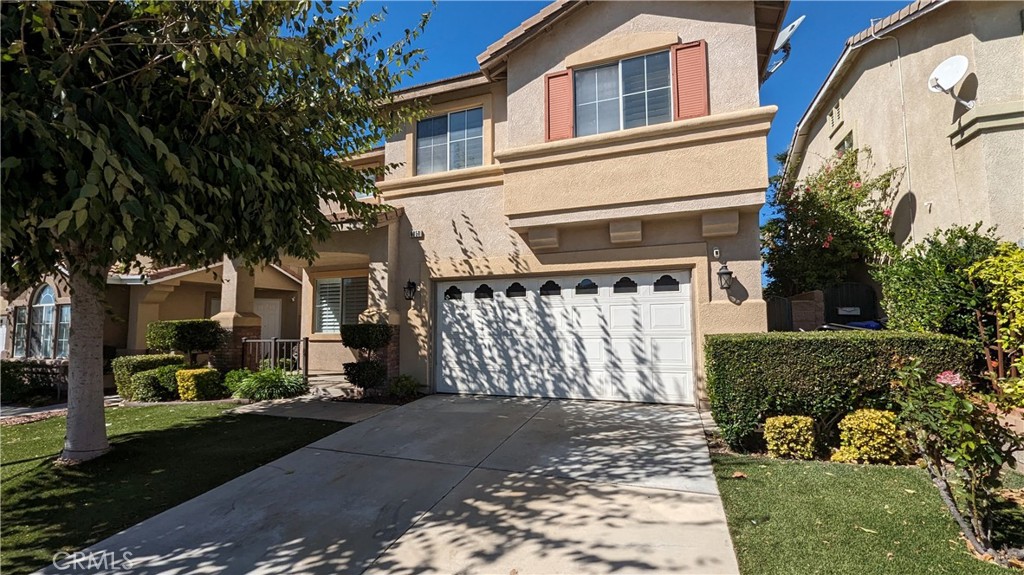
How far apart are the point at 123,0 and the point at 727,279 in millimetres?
9076

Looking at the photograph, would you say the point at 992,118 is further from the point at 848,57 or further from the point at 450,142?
the point at 450,142

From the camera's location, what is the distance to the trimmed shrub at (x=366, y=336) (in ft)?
30.4

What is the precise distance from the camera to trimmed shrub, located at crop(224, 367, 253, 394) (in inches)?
394

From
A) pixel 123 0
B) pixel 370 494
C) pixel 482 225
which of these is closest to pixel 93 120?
pixel 123 0

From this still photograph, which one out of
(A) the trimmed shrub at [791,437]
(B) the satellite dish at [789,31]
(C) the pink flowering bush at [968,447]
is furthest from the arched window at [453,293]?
(B) the satellite dish at [789,31]

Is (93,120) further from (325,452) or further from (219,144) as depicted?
(325,452)

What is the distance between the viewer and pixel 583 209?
27.4 feet

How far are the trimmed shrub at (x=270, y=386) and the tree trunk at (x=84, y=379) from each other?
3.37m

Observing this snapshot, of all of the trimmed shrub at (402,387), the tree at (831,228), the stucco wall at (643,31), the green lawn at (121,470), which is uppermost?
the stucco wall at (643,31)

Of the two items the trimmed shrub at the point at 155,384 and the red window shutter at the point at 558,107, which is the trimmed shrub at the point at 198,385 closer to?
the trimmed shrub at the point at 155,384

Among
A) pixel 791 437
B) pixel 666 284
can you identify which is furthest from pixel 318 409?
pixel 791 437

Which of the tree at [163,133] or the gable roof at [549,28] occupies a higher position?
the gable roof at [549,28]

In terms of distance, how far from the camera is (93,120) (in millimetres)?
3992

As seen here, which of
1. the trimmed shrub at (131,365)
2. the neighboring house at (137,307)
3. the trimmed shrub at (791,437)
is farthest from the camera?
the neighboring house at (137,307)
